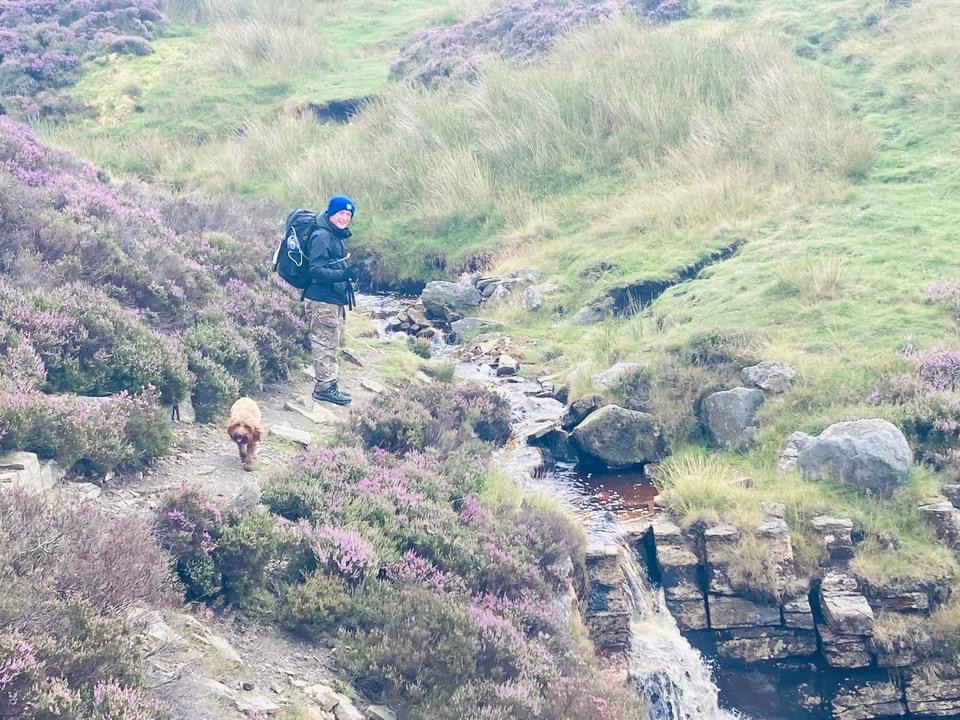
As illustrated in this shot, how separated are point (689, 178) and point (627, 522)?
10.2 metres

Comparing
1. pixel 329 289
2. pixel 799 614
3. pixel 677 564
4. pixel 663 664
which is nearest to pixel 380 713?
pixel 663 664

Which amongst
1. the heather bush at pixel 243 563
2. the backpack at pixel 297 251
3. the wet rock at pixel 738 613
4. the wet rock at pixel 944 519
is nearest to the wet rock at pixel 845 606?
the wet rock at pixel 738 613

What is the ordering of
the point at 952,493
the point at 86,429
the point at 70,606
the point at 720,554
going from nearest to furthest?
the point at 70,606 < the point at 86,429 < the point at 720,554 < the point at 952,493

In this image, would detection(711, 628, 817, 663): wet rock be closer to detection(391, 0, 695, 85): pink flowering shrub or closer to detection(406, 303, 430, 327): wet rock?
detection(406, 303, 430, 327): wet rock

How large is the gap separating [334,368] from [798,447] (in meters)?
5.78

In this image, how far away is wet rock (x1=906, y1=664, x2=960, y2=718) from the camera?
8961mm

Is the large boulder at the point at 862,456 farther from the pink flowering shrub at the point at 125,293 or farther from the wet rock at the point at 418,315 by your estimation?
the wet rock at the point at 418,315

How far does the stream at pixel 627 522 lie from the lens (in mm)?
9086

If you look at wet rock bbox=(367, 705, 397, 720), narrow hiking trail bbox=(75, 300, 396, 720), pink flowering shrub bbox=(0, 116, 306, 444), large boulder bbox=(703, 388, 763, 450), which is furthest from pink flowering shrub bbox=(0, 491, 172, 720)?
large boulder bbox=(703, 388, 763, 450)

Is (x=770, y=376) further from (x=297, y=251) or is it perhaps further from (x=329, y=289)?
(x=297, y=251)

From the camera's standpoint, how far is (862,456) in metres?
10.4

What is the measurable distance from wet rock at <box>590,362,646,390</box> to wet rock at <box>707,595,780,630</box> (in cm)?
410

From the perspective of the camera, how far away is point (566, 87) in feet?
74.6

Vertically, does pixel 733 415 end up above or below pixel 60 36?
below
